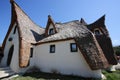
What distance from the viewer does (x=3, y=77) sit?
12.0 m

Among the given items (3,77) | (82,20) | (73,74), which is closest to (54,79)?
(73,74)

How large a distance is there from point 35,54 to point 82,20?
1006cm

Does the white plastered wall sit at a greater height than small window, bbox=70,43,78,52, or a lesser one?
lesser

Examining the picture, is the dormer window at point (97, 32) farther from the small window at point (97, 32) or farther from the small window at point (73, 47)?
the small window at point (73, 47)

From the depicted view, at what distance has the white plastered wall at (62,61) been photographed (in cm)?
1273

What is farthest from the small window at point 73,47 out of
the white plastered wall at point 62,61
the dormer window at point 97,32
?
the dormer window at point 97,32

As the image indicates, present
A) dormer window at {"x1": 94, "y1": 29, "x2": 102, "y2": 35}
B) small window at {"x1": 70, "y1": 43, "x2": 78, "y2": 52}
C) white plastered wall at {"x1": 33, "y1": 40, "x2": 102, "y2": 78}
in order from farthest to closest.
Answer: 1. dormer window at {"x1": 94, "y1": 29, "x2": 102, "y2": 35}
2. small window at {"x1": 70, "y1": 43, "x2": 78, "y2": 52}
3. white plastered wall at {"x1": 33, "y1": 40, "x2": 102, "y2": 78}

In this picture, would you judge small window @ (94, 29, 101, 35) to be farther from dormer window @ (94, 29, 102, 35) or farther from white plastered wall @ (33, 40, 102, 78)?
white plastered wall @ (33, 40, 102, 78)

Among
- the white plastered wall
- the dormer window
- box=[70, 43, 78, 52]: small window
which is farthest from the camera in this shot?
the dormer window

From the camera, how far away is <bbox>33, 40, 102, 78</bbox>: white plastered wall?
12.7 m

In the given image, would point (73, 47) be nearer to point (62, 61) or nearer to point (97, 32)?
point (62, 61)

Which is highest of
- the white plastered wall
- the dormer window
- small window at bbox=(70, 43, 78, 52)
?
the dormer window

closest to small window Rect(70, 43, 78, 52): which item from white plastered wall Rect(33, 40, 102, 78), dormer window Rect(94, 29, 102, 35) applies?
white plastered wall Rect(33, 40, 102, 78)

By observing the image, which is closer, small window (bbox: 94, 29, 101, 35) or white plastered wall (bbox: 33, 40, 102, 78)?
white plastered wall (bbox: 33, 40, 102, 78)
